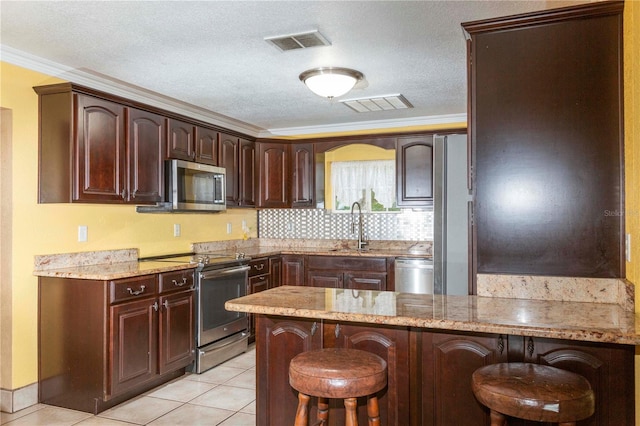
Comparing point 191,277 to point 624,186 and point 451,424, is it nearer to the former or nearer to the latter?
point 451,424

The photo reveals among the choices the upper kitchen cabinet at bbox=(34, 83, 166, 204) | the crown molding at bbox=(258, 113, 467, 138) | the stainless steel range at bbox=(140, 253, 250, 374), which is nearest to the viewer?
the upper kitchen cabinet at bbox=(34, 83, 166, 204)

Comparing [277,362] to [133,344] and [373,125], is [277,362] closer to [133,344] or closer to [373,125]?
[133,344]

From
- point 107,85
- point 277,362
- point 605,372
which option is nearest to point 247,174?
point 107,85

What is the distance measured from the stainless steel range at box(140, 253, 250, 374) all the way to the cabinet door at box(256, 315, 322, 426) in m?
1.76

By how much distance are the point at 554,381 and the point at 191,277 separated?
2940 mm

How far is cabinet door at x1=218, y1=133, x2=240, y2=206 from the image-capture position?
16.4ft

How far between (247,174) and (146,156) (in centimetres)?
167

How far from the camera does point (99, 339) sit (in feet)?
10.4

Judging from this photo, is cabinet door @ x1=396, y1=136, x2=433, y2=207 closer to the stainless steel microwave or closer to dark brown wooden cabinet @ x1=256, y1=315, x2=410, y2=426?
the stainless steel microwave

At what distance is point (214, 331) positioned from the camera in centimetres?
419

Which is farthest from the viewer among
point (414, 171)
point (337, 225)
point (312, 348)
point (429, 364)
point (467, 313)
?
point (337, 225)

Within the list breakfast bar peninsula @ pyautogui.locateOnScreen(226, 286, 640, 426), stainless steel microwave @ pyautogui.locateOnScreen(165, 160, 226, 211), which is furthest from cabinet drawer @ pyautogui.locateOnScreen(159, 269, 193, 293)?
breakfast bar peninsula @ pyautogui.locateOnScreen(226, 286, 640, 426)

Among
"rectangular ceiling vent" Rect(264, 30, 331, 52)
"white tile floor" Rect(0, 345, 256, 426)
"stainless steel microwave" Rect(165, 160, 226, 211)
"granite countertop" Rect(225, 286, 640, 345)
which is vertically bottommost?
"white tile floor" Rect(0, 345, 256, 426)

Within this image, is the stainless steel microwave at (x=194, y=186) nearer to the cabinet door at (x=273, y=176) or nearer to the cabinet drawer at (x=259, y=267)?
the cabinet drawer at (x=259, y=267)
